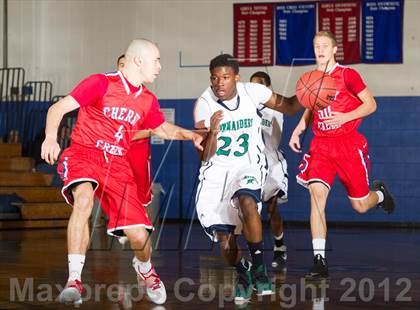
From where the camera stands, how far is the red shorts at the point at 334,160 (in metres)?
8.16

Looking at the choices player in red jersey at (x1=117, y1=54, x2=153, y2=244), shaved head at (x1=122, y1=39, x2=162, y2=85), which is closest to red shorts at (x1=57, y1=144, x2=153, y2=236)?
shaved head at (x1=122, y1=39, x2=162, y2=85)

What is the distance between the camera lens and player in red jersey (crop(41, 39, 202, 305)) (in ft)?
20.2

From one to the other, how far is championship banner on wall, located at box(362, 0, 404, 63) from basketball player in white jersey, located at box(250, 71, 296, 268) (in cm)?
600

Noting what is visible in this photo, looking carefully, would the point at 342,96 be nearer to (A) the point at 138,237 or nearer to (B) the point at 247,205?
(B) the point at 247,205

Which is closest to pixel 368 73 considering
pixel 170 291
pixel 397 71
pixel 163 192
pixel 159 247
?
pixel 397 71

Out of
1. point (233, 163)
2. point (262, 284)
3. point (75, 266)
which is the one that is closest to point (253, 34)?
point (233, 163)

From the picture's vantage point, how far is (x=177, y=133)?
258 inches

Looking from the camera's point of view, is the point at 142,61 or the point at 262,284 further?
the point at 262,284

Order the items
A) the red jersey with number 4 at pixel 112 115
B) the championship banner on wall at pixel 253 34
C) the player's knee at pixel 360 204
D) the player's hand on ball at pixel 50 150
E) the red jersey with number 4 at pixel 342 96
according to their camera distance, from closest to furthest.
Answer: the player's hand on ball at pixel 50 150
the red jersey with number 4 at pixel 112 115
the red jersey with number 4 at pixel 342 96
the player's knee at pixel 360 204
the championship banner on wall at pixel 253 34

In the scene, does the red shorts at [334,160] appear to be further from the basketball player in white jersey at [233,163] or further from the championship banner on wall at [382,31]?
the championship banner on wall at [382,31]

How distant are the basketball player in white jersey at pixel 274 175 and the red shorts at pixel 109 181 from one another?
316cm

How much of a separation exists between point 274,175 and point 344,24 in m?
6.58

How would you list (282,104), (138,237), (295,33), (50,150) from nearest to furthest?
(50,150), (138,237), (282,104), (295,33)

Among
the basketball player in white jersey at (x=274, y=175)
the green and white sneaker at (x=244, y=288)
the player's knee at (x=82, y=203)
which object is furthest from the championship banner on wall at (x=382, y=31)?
the player's knee at (x=82, y=203)
